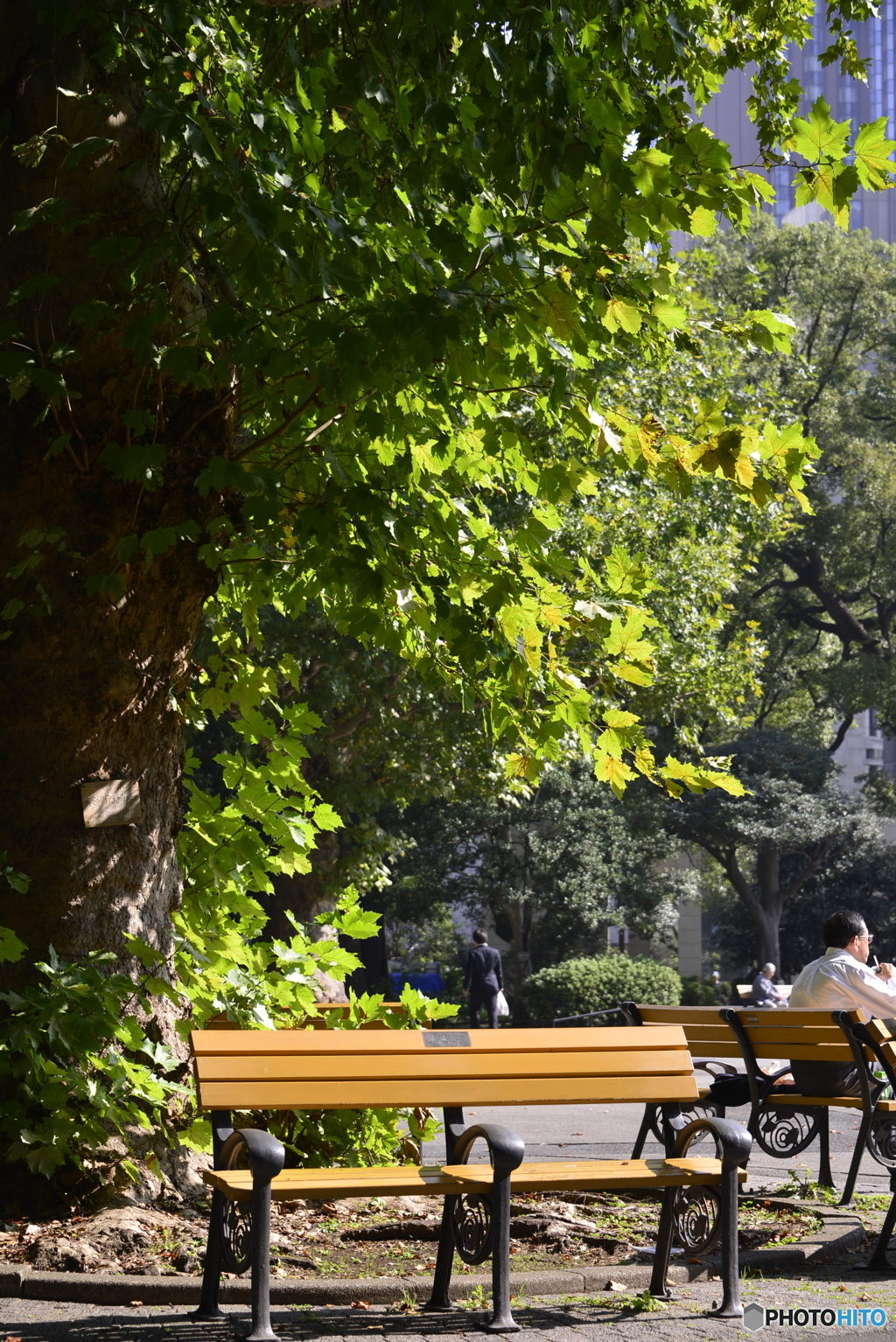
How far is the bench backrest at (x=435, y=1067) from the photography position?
4.53 meters

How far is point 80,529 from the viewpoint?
5652mm

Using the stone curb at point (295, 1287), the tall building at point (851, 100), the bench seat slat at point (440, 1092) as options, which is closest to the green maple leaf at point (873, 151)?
the bench seat slat at point (440, 1092)

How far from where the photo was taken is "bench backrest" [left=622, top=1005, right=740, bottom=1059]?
7.50 metres

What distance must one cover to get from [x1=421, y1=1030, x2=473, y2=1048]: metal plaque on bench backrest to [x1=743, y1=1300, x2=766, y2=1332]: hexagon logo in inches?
48.1

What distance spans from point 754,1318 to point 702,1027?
10.6 feet

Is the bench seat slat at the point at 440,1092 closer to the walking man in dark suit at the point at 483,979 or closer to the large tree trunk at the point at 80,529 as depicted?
the large tree trunk at the point at 80,529

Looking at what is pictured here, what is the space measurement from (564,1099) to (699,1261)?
1018mm

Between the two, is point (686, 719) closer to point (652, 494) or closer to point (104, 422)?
point (652, 494)

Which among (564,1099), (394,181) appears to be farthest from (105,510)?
(564,1099)

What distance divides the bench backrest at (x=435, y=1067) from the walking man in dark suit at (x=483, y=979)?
15297 mm

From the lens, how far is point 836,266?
128ft

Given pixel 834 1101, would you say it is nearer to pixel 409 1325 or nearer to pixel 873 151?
pixel 409 1325

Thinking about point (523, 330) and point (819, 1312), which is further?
point (523, 330)

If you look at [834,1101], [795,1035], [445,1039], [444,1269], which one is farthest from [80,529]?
[834,1101]
